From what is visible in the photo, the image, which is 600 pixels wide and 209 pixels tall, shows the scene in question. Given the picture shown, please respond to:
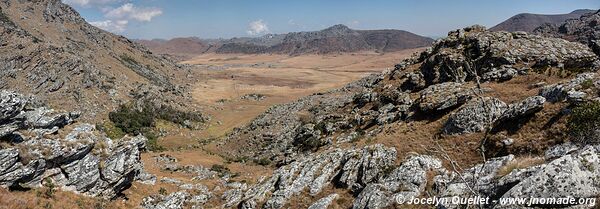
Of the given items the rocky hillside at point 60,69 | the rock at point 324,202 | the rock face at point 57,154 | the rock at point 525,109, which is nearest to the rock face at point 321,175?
the rock at point 324,202

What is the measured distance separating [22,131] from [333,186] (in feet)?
62.6

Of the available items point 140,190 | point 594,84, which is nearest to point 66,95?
point 140,190

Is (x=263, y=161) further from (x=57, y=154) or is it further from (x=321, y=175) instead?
(x=57, y=154)

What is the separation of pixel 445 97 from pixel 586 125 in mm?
14122

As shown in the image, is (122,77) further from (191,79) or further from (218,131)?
(191,79)

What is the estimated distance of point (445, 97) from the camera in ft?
105

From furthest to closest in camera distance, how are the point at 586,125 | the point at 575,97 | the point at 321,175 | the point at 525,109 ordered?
the point at 321,175, the point at 525,109, the point at 575,97, the point at 586,125

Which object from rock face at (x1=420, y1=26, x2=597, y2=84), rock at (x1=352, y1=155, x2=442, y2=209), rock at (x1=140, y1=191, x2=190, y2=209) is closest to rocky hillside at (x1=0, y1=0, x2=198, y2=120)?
rock at (x1=140, y1=191, x2=190, y2=209)

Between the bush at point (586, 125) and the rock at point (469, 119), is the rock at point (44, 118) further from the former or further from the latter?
the bush at point (586, 125)

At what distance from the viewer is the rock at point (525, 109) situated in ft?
78.2

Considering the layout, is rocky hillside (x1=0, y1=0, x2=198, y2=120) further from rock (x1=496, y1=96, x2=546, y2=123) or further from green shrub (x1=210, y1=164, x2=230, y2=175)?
rock (x1=496, y1=96, x2=546, y2=123)

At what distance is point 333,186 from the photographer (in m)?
25.1

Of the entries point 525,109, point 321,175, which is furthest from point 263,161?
point 525,109

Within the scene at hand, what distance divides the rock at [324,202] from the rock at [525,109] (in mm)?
11022
